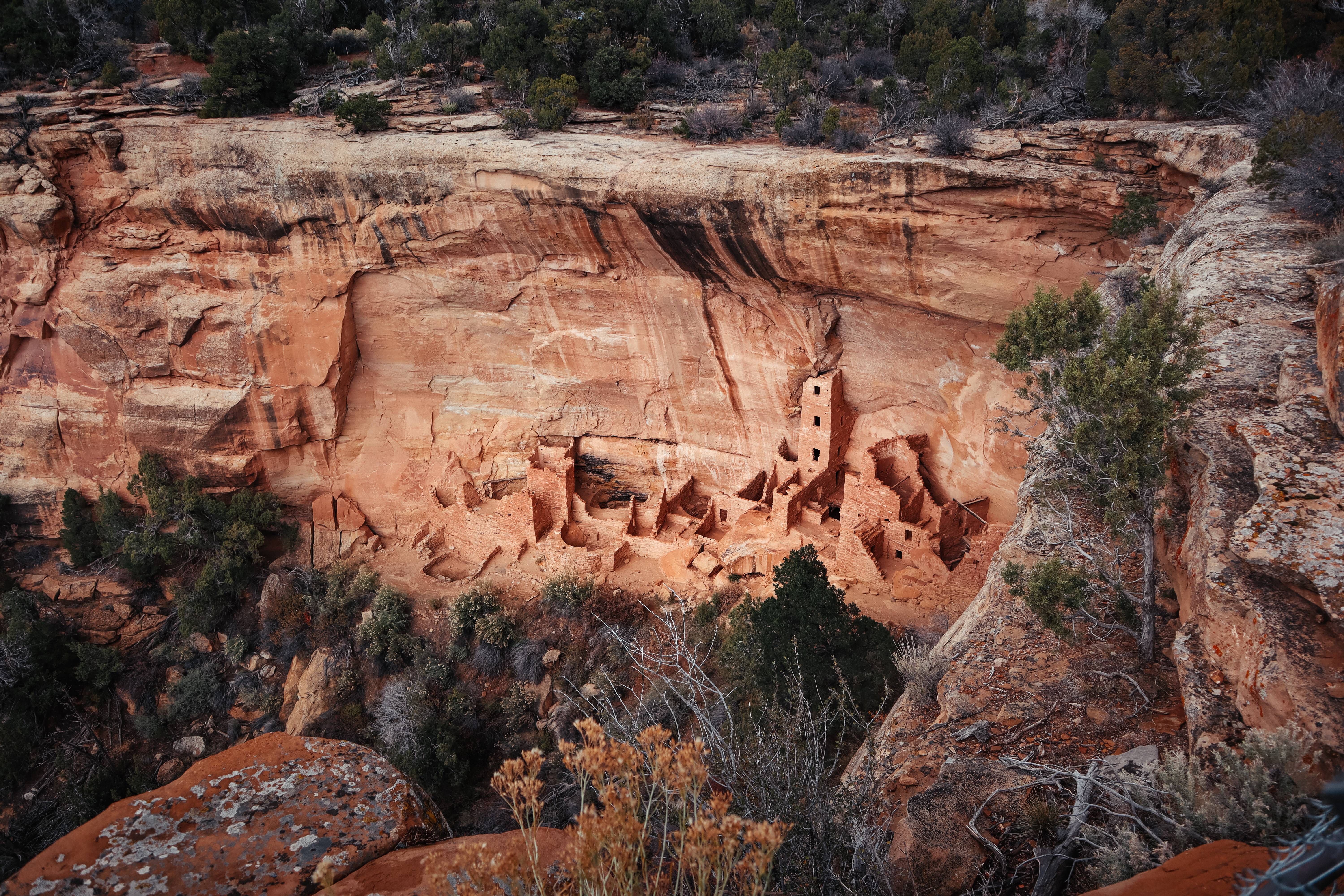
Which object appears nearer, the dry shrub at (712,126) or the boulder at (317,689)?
the dry shrub at (712,126)

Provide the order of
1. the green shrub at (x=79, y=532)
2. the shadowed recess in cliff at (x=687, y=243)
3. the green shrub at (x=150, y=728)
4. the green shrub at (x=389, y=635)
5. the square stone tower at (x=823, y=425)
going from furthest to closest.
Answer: the green shrub at (x=79, y=532) → the green shrub at (x=150, y=728) → the green shrub at (x=389, y=635) → the square stone tower at (x=823, y=425) → the shadowed recess in cliff at (x=687, y=243)

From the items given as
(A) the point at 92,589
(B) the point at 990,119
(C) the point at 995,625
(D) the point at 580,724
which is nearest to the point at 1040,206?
(B) the point at 990,119

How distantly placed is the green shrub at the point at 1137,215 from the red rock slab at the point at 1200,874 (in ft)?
32.2

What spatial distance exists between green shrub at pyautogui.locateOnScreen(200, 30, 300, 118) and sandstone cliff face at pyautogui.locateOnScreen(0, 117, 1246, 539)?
1.04m

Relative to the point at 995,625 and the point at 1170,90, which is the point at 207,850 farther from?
the point at 1170,90

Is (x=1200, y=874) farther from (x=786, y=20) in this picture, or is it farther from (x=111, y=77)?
(x=111, y=77)

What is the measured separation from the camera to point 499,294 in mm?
16734

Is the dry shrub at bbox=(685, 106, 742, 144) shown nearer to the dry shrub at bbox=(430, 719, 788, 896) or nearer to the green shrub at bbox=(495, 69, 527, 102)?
the green shrub at bbox=(495, 69, 527, 102)

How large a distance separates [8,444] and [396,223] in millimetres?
12959

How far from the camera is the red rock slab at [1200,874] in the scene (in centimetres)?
A: 246

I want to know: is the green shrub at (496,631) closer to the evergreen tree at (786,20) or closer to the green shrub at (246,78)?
the green shrub at (246,78)

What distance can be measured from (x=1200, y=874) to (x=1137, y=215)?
10.1 meters

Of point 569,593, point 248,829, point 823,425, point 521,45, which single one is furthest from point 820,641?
point 521,45

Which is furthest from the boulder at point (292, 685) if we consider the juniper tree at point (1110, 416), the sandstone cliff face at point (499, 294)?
the juniper tree at point (1110, 416)
